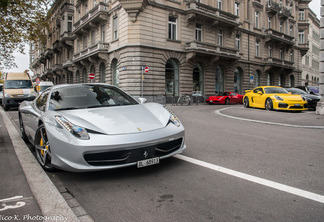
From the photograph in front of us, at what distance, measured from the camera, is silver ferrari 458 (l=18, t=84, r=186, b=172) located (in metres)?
3.01

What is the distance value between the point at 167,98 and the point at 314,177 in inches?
794

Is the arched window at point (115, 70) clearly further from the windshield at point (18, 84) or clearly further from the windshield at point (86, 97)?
the windshield at point (86, 97)

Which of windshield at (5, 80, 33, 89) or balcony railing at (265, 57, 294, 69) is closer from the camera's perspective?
windshield at (5, 80, 33, 89)

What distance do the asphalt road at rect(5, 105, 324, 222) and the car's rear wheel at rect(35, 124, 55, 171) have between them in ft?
0.73

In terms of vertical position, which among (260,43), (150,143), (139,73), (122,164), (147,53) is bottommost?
(122,164)

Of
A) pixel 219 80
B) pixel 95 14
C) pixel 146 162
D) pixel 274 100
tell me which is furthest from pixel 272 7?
pixel 146 162

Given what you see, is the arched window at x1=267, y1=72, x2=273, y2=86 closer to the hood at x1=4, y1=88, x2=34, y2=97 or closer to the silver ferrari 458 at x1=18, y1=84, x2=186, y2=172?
the hood at x1=4, y1=88, x2=34, y2=97

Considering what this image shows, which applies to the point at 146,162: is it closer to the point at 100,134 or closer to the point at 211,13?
the point at 100,134

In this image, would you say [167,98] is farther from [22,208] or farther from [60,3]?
[60,3]

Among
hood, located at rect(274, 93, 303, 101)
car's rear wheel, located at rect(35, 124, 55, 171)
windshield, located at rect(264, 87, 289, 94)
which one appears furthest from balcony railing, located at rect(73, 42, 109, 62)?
car's rear wheel, located at rect(35, 124, 55, 171)

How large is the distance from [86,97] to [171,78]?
20171 mm

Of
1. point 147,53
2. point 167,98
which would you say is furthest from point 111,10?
point 167,98

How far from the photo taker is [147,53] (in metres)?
22.0

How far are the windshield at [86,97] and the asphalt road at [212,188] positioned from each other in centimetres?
111
